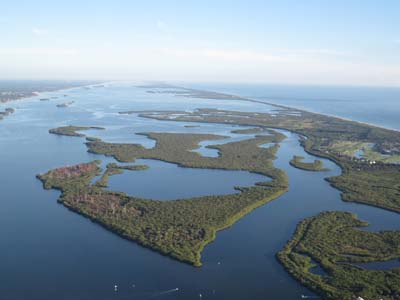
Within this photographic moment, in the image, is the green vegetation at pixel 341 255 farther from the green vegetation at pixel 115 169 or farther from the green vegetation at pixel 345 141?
the green vegetation at pixel 115 169

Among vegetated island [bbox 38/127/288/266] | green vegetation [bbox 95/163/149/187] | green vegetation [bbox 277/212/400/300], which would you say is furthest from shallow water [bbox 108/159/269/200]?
green vegetation [bbox 277/212/400/300]

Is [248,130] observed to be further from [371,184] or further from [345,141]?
[371,184]

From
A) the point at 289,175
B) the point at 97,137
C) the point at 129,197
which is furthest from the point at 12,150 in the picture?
the point at 289,175

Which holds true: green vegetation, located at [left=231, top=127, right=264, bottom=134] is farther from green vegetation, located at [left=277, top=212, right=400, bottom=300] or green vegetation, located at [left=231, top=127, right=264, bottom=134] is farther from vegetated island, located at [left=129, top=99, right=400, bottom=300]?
green vegetation, located at [left=277, top=212, right=400, bottom=300]

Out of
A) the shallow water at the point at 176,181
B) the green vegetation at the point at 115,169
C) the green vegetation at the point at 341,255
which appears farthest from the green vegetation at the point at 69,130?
the green vegetation at the point at 341,255

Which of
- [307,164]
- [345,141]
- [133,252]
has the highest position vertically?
[345,141]

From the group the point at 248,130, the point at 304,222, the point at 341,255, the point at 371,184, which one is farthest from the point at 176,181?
the point at 248,130
